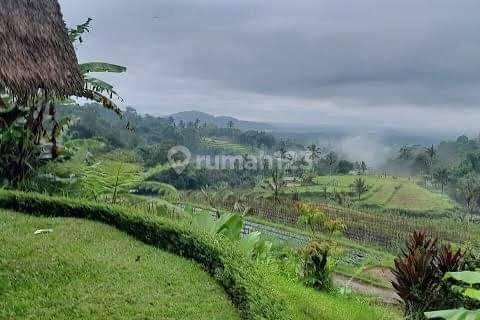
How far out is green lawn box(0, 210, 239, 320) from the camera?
3.98 m

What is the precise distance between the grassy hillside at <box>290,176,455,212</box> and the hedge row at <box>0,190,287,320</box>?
3568 centimetres

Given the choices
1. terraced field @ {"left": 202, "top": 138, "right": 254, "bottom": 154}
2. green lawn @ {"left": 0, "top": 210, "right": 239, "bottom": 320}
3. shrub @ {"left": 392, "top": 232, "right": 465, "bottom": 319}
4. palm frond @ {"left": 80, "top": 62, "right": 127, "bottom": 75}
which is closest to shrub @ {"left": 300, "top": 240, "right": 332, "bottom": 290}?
shrub @ {"left": 392, "top": 232, "right": 465, "bottom": 319}

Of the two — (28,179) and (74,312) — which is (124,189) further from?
(74,312)

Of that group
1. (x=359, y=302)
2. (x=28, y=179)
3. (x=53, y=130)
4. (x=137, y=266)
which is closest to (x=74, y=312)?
(x=137, y=266)

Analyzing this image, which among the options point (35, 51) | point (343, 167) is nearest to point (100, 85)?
point (35, 51)

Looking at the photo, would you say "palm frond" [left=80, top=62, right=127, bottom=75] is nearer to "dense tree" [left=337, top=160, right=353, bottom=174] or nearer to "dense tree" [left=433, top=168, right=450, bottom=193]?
"dense tree" [left=433, top=168, right=450, bottom=193]

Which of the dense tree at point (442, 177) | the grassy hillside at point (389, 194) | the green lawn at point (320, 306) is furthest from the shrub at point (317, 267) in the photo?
the dense tree at point (442, 177)

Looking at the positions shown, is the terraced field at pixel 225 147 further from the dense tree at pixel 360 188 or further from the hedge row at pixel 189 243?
the hedge row at pixel 189 243

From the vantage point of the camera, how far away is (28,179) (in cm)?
834

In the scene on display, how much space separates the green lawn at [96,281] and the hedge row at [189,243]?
0.39ft

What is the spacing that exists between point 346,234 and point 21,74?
1543 cm

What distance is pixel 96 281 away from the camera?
175 inches

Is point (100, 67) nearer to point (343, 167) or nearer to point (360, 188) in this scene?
point (360, 188)

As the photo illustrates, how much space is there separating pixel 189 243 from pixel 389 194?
47104 mm
